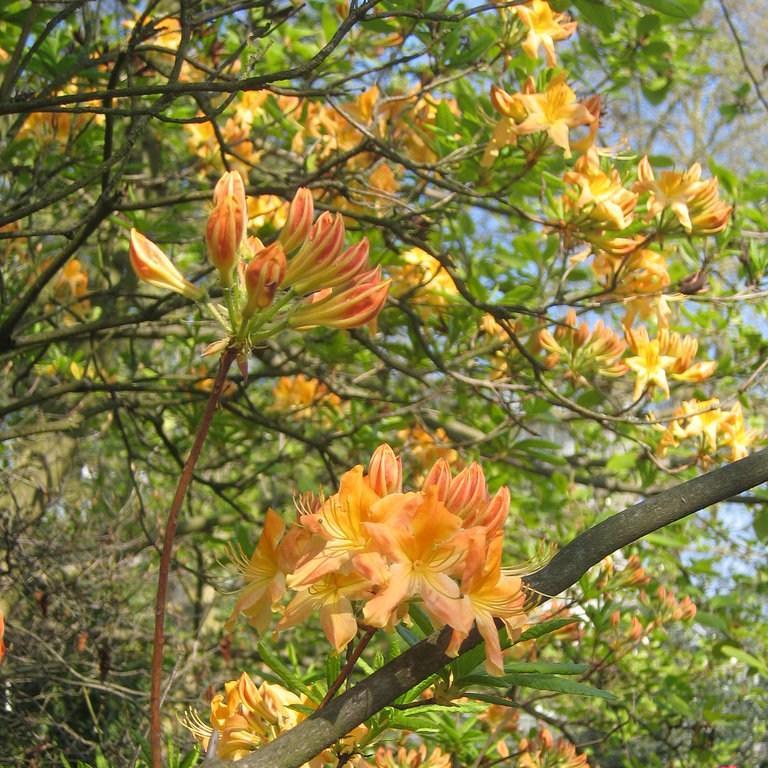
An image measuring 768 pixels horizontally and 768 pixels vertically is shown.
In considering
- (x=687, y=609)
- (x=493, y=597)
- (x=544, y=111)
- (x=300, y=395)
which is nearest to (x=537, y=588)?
(x=493, y=597)

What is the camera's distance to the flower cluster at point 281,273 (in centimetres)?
83

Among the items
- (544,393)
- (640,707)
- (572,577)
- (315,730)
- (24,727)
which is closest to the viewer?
(315,730)

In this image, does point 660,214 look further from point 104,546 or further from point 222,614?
point 222,614

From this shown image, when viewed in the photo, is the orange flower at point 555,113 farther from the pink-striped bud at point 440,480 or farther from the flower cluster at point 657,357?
the pink-striped bud at point 440,480

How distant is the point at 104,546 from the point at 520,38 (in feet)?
6.05

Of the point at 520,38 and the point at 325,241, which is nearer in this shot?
the point at 325,241

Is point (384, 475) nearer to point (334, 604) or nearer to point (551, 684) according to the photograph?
point (334, 604)

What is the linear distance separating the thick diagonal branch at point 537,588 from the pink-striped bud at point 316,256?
1.07 ft

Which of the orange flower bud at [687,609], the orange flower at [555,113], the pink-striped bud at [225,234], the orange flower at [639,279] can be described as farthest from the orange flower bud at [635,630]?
the pink-striped bud at [225,234]

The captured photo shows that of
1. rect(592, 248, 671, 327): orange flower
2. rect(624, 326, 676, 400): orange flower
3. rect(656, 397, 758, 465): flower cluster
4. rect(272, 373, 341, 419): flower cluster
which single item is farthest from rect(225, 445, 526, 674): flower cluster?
rect(272, 373, 341, 419): flower cluster

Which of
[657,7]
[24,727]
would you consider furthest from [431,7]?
[24,727]

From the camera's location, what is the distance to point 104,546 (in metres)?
2.95

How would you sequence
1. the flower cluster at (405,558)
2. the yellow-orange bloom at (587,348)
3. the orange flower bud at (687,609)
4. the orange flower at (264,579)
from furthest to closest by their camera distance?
the orange flower bud at (687,609)
the yellow-orange bloom at (587,348)
the orange flower at (264,579)
the flower cluster at (405,558)

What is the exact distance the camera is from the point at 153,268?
95cm
